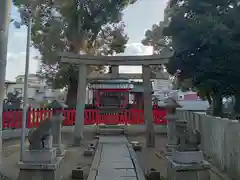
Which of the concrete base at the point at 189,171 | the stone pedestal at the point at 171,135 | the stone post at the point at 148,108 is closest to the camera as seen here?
the concrete base at the point at 189,171

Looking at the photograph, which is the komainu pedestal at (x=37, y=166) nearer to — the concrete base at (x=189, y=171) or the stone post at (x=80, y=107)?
the concrete base at (x=189, y=171)

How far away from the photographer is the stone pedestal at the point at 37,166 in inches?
222

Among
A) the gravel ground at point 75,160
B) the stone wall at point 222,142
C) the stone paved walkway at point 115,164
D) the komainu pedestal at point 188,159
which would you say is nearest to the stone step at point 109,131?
the gravel ground at point 75,160

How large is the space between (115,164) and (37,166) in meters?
2.17

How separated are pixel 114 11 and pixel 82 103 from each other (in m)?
9.55

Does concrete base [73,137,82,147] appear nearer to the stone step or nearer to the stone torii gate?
the stone torii gate

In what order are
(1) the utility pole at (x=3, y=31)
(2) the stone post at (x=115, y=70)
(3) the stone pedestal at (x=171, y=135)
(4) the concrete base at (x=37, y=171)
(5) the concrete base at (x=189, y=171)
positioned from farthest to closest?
1. (2) the stone post at (x=115, y=70)
2. (3) the stone pedestal at (x=171, y=135)
3. (4) the concrete base at (x=37, y=171)
4. (5) the concrete base at (x=189, y=171)
5. (1) the utility pole at (x=3, y=31)

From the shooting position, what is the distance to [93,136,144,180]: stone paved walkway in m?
6.10

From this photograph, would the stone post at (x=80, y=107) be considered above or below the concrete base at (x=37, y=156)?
above

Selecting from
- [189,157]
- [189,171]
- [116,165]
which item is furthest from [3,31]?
[116,165]

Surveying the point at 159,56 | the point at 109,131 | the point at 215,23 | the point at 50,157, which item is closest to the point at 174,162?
the point at 50,157

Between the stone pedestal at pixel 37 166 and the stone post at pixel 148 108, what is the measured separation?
262 inches

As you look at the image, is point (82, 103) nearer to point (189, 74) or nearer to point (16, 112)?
point (16, 112)

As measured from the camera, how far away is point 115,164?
7.25 m
